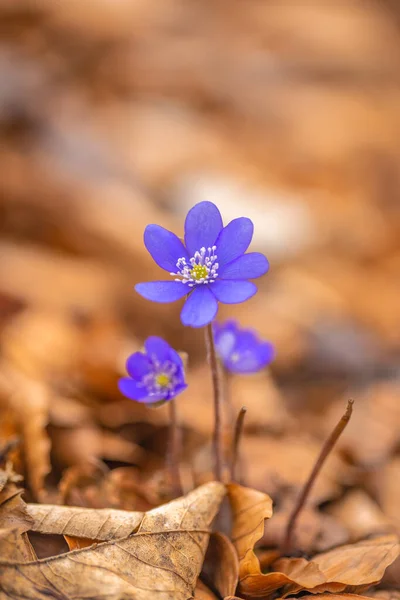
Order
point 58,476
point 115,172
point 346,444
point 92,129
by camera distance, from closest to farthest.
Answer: point 58,476 → point 346,444 → point 115,172 → point 92,129

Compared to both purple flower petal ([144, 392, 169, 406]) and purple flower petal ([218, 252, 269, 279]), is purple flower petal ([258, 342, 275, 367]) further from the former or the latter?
purple flower petal ([218, 252, 269, 279])

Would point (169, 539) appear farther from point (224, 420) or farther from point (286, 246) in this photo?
point (286, 246)

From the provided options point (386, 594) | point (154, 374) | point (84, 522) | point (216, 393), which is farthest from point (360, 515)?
point (84, 522)

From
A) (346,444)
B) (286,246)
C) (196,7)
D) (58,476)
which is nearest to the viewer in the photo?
(58,476)

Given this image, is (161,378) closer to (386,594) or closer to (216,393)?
(216,393)

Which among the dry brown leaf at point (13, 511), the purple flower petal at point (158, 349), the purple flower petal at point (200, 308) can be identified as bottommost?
the dry brown leaf at point (13, 511)

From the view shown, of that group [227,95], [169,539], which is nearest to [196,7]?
[227,95]

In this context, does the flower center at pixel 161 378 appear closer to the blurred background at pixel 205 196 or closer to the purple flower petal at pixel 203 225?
the purple flower petal at pixel 203 225

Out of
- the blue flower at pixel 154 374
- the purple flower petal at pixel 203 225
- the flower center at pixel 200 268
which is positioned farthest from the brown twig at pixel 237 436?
the purple flower petal at pixel 203 225
